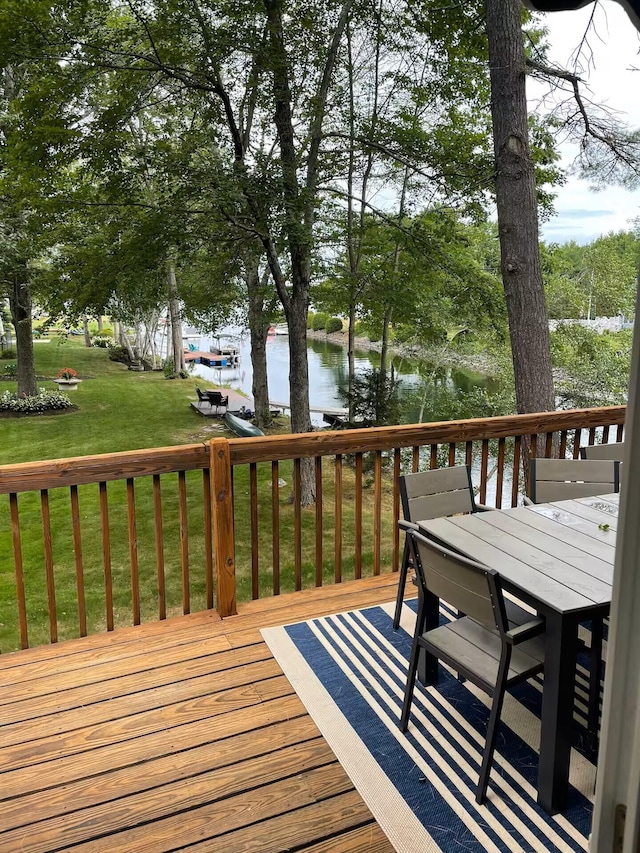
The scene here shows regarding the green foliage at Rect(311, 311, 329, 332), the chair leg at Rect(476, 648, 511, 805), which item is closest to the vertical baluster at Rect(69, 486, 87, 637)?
the chair leg at Rect(476, 648, 511, 805)

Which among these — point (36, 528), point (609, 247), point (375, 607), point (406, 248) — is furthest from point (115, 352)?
point (375, 607)

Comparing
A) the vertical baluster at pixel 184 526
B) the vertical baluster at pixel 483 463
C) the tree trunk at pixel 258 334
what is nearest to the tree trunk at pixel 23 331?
the tree trunk at pixel 258 334

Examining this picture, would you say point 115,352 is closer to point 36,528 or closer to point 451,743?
point 36,528

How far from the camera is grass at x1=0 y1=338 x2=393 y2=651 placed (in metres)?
7.02

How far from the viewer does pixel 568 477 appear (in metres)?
3.00

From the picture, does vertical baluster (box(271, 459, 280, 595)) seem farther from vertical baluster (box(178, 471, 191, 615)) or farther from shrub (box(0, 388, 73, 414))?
shrub (box(0, 388, 73, 414))

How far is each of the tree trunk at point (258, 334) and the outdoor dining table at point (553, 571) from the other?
303 inches

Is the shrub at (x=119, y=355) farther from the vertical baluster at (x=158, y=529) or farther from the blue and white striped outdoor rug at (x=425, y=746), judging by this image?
the blue and white striped outdoor rug at (x=425, y=746)

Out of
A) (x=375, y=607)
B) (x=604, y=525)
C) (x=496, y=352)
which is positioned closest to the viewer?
(x=604, y=525)

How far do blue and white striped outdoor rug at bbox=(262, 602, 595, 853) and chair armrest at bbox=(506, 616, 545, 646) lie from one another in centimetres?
52

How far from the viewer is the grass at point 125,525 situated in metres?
7.02

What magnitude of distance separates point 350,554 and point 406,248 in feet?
15.2

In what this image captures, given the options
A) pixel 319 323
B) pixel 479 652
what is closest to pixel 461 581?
pixel 479 652

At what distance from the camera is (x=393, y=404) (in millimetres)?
10047
